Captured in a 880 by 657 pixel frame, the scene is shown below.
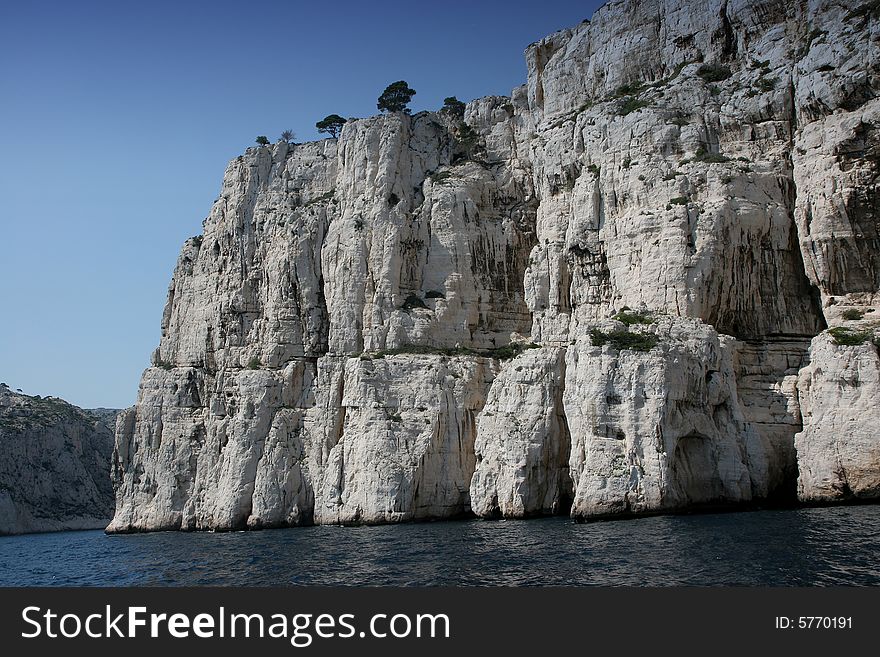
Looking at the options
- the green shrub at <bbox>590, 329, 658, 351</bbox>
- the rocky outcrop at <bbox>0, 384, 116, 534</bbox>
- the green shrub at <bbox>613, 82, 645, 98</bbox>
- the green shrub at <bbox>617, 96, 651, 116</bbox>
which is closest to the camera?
the green shrub at <bbox>590, 329, 658, 351</bbox>

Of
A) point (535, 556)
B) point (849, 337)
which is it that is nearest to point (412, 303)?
point (849, 337)

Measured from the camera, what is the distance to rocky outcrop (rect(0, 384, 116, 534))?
98875mm

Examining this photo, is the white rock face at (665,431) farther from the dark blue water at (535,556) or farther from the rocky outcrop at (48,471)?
the rocky outcrop at (48,471)

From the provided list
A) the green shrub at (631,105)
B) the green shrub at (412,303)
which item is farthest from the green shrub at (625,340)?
the green shrub at (412,303)

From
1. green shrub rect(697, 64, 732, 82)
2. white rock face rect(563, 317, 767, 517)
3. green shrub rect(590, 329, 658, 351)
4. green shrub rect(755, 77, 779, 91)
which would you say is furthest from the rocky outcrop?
green shrub rect(755, 77, 779, 91)

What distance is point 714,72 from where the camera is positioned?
5203 cm

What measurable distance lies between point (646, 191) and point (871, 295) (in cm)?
1317

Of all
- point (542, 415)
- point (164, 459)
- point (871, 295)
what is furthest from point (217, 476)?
point (871, 295)

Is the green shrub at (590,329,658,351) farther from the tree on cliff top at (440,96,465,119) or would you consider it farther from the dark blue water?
the tree on cliff top at (440,96,465,119)

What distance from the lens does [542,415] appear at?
1885 inches

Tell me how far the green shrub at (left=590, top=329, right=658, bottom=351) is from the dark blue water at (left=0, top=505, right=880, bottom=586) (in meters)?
8.53

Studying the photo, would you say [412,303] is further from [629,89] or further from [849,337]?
[849,337]

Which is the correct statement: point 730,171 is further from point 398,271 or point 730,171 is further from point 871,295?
point 398,271

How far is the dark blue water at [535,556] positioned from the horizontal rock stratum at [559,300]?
4.87m
